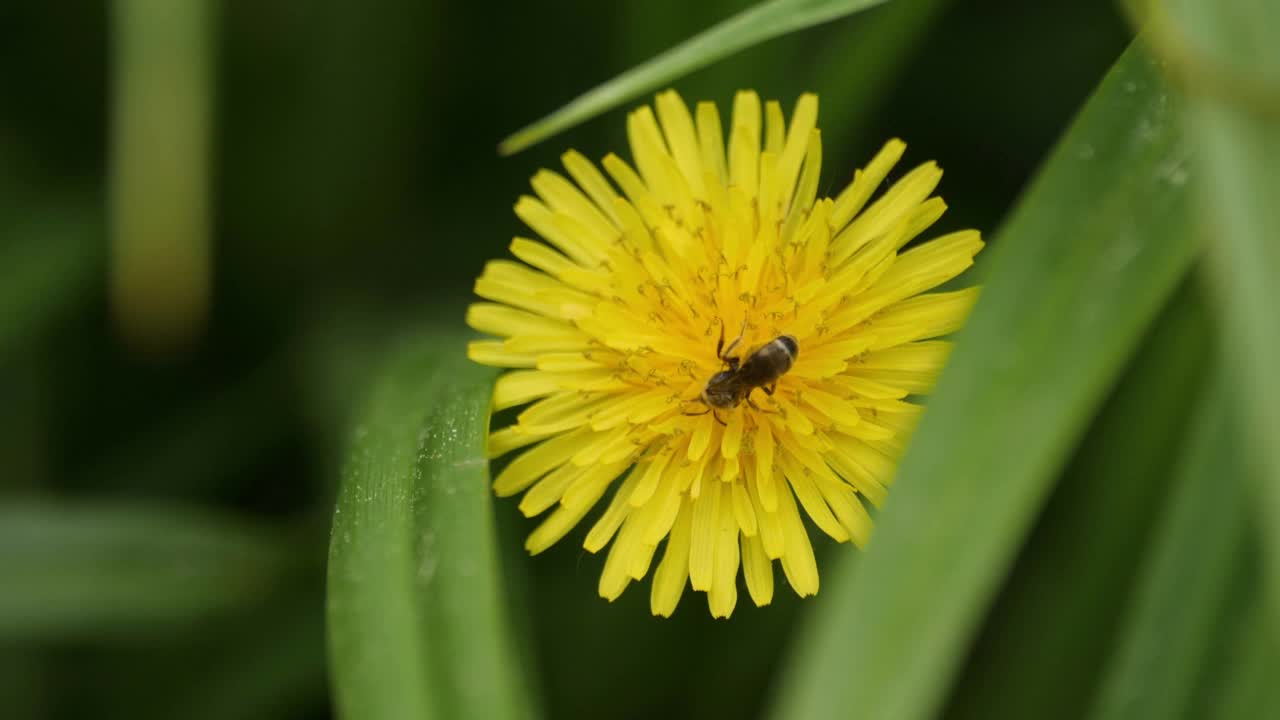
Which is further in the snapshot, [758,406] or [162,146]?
[162,146]

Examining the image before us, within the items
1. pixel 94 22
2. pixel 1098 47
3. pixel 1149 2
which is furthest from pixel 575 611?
pixel 94 22

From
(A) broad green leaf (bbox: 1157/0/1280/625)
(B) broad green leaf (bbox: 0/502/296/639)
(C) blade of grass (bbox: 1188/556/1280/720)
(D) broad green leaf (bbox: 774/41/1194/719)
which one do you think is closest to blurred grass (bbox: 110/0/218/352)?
(B) broad green leaf (bbox: 0/502/296/639)

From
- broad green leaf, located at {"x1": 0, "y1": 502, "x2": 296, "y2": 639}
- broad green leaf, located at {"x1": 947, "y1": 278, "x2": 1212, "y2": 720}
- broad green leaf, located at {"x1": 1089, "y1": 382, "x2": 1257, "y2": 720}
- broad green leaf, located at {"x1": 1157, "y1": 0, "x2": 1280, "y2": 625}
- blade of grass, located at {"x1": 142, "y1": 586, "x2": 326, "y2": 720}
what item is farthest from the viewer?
blade of grass, located at {"x1": 142, "y1": 586, "x2": 326, "y2": 720}

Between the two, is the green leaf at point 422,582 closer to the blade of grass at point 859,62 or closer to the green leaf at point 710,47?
the green leaf at point 710,47

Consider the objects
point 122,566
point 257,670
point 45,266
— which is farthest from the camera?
point 45,266

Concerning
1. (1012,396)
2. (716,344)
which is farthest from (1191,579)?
(716,344)

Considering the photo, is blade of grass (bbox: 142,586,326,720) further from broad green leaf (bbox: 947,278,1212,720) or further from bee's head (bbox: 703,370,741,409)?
broad green leaf (bbox: 947,278,1212,720)

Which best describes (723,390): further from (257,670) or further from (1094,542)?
(257,670)
